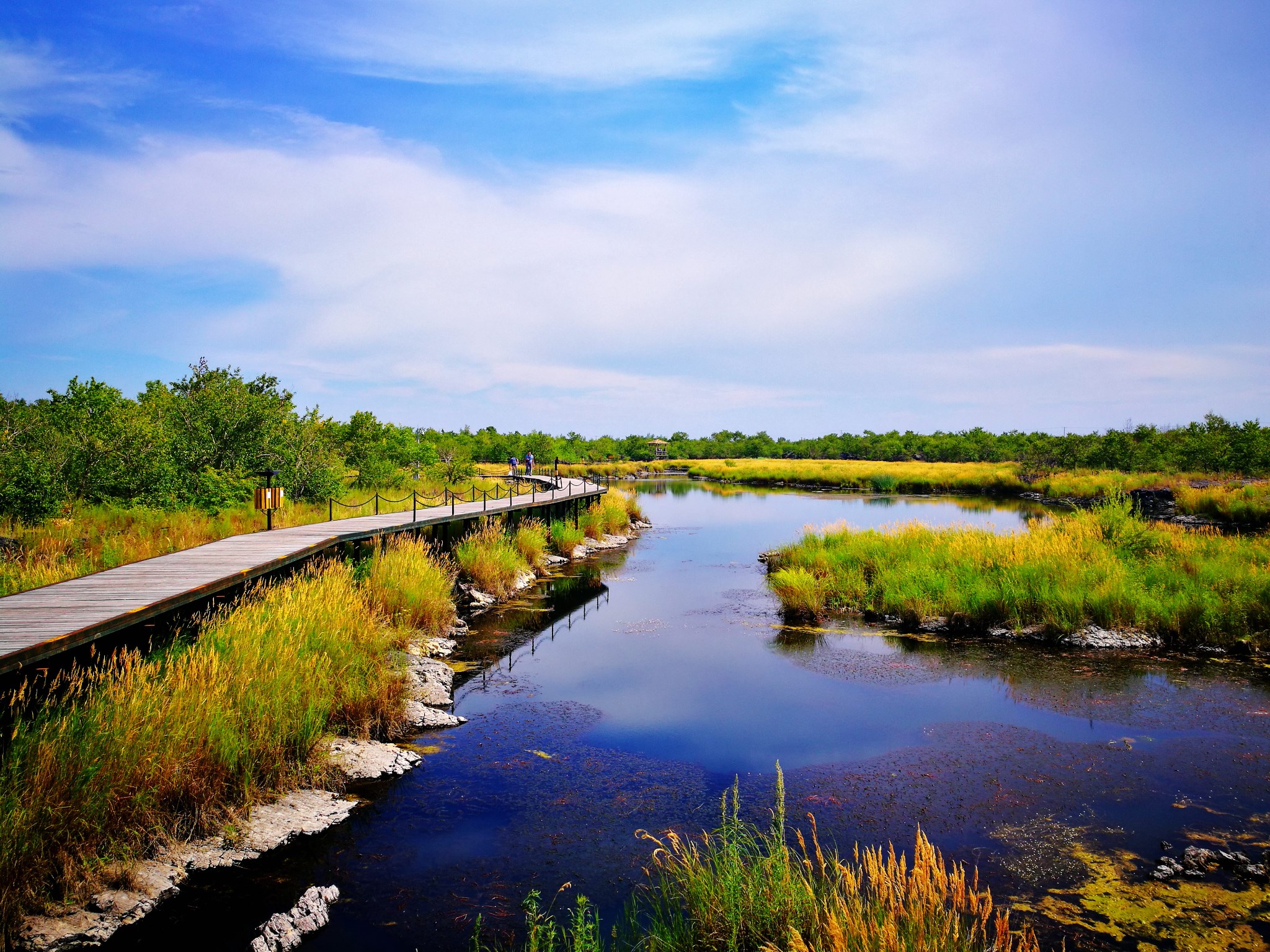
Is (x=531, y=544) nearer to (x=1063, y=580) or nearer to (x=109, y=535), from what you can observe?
(x=109, y=535)

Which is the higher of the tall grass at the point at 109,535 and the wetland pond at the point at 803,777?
the tall grass at the point at 109,535

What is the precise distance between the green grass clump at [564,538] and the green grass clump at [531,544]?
1.80 m

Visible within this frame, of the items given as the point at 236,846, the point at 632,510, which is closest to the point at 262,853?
the point at 236,846

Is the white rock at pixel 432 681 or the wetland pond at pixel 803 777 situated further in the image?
the white rock at pixel 432 681

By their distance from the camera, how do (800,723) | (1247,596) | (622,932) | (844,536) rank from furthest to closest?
(844,536)
(1247,596)
(800,723)
(622,932)

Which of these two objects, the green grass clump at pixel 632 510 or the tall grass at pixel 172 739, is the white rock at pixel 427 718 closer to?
the tall grass at pixel 172 739

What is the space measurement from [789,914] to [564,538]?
20450 mm

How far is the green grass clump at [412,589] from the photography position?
12547 mm

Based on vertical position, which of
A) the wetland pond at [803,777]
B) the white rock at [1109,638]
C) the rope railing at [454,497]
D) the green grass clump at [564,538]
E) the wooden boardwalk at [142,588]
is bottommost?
the wetland pond at [803,777]

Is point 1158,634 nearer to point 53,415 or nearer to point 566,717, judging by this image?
point 566,717

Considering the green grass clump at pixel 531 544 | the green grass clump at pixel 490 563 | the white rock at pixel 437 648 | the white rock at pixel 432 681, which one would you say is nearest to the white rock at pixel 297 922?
the white rock at pixel 432 681

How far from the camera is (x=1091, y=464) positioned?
5519 centimetres

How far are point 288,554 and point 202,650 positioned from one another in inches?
176

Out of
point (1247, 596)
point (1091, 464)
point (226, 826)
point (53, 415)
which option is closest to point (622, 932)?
point (226, 826)
